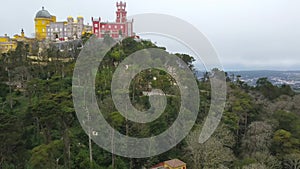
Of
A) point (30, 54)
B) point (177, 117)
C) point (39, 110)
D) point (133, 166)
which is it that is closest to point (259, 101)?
point (177, 117)

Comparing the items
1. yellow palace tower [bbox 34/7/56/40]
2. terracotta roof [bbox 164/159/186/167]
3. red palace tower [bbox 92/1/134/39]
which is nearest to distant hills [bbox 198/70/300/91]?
red palace tower [bbox 92/1/134/39]

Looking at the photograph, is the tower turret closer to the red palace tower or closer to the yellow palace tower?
the red palace tower

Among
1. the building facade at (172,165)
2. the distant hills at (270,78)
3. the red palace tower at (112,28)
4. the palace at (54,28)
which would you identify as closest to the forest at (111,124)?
the building facade at (172,165)

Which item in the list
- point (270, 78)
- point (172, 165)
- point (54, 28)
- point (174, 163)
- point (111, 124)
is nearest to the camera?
point (111, 124)

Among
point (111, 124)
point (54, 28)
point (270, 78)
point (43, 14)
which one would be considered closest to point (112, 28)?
point (54, 28)

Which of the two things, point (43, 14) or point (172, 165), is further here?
point (43, 14)

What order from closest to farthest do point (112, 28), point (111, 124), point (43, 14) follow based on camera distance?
point (111, 124)
point (112, 28)
point (43, 14)

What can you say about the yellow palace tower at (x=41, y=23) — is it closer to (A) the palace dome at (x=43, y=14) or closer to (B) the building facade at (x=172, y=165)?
(A) the palace dome at (x=43, y=14)

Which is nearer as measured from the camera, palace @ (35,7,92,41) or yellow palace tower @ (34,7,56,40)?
palace @ (35,7,92,41)

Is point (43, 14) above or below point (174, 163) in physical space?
above

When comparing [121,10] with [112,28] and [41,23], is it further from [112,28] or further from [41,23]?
[41,23]
